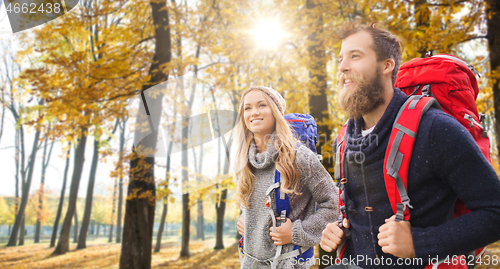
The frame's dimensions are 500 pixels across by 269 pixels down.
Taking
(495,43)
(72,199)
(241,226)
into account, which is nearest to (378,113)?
(241,226)

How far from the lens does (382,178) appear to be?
1345mm

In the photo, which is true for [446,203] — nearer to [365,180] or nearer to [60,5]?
[365,180]

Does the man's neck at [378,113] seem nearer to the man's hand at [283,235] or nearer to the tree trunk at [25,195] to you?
the man's hand at [283,235]

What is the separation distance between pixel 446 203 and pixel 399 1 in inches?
153

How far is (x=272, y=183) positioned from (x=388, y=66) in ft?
4.24

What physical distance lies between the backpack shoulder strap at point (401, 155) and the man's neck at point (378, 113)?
174 mm

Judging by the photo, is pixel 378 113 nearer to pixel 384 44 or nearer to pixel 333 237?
pixel 384 44

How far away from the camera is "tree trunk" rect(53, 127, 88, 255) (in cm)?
1501

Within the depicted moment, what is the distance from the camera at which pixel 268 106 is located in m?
2.55

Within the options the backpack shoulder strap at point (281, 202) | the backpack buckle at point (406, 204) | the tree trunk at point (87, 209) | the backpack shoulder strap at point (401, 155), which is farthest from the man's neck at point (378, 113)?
the tree trunk at point (87, 209)

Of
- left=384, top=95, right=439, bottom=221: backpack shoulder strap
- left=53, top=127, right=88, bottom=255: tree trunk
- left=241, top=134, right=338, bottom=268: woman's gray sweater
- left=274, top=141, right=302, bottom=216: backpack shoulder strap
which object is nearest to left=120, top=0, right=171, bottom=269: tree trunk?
left=241, top=134, right=338, bottom=268: woman's gray sweater

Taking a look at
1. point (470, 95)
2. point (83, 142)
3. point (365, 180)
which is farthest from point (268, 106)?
point (83, 142)

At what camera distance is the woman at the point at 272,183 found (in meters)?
2.18

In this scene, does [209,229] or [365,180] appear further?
[209,229]
